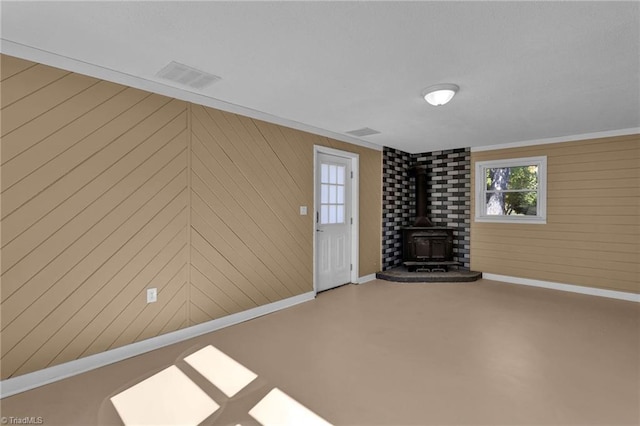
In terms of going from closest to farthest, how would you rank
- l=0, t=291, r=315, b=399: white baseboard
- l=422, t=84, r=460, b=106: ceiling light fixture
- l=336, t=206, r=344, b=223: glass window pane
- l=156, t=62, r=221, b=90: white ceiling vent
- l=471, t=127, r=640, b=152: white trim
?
l=0, t=291, r=315, b=399: white baseboard → l=156, t=62, r=221, b=90: white ceiling vent → l=422, t=84, r=460, b=106: ceiling light fixture → l=471, t=127, r=640, b=152: white trim → l=336, t=206, r=344, b=223: glass window pane

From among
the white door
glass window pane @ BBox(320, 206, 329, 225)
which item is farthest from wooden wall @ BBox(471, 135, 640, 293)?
glass window pane @ BBox(320, 206, 329, 225)

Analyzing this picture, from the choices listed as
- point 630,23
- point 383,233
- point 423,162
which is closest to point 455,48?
point 630,23

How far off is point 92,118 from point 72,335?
1.68m

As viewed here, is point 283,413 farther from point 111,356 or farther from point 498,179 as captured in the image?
point 498,179

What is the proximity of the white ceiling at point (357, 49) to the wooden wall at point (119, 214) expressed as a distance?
277 millimetres

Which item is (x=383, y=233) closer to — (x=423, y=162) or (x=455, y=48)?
(x=423, y=162)

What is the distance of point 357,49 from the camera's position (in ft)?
7.20

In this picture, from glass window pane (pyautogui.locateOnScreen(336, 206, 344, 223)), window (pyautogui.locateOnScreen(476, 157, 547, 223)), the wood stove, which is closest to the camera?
glass window pane (pyautogui.locateOnScreen(336, 206, 344, 223))

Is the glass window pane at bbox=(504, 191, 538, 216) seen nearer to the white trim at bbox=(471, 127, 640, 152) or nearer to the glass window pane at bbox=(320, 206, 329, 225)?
the white trim at bbox=(471, 127, 640, 152)

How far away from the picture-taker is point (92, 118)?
2504 mm

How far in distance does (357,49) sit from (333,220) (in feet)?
9.76

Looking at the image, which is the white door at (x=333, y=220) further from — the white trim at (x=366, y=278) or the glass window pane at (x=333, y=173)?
the white trim at (x=366, y=278)

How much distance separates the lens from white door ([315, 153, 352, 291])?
15.3 ft

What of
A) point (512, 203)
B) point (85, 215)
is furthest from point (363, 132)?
point (85, 215)
